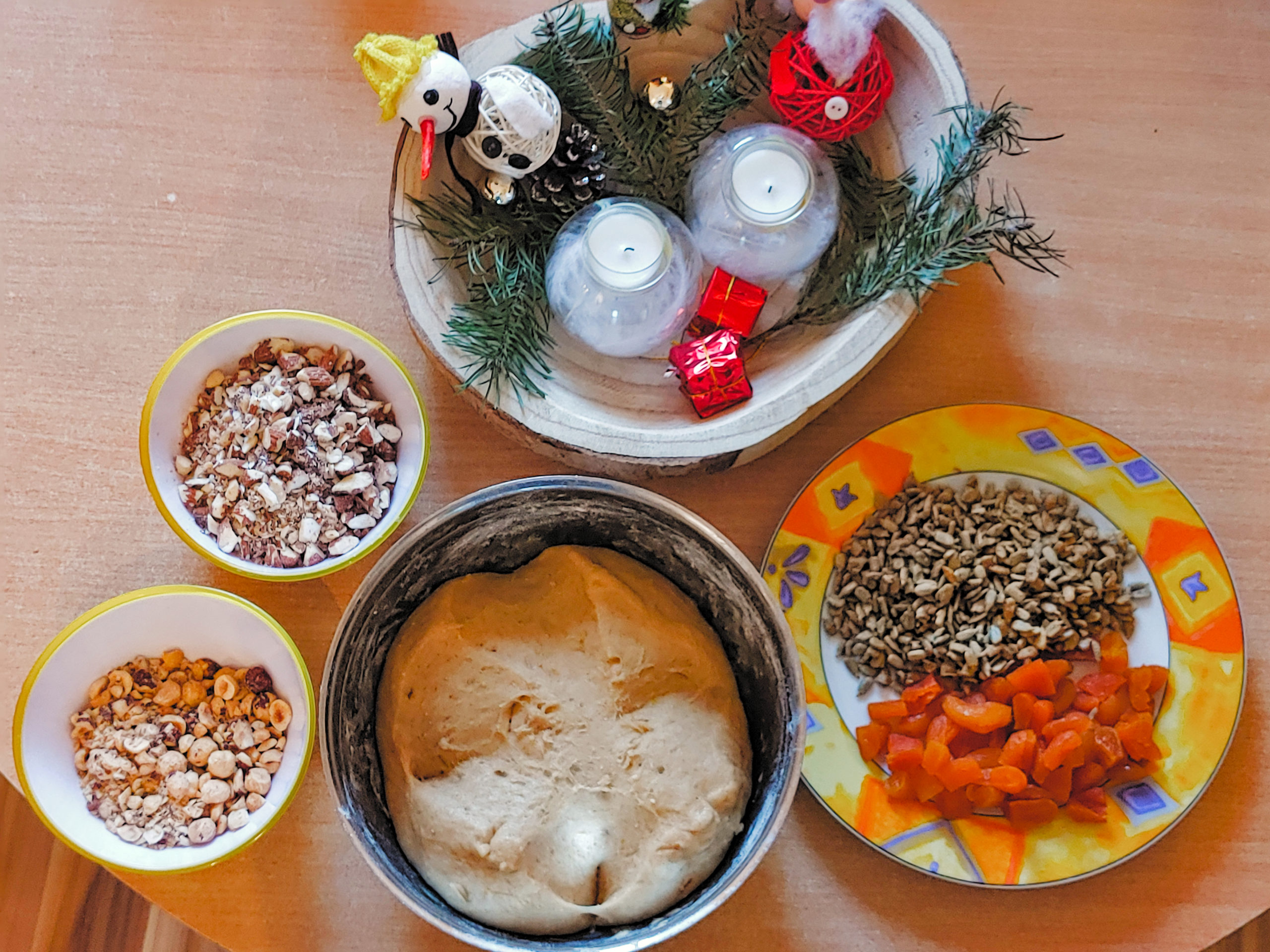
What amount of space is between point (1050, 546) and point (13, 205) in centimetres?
104

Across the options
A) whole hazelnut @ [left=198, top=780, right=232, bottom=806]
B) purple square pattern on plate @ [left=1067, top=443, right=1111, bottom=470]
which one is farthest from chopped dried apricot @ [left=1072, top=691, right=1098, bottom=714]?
whole hazelnut @ [left=198, top=780, right=232, bottom=806]

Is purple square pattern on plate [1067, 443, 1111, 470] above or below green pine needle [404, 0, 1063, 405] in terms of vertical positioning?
below

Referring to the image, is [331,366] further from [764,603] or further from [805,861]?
[805,861]

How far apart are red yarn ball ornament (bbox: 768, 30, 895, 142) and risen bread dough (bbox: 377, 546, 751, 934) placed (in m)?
0.43

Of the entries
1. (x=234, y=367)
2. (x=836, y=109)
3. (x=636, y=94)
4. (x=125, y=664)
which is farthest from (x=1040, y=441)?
(x=125, y=664)

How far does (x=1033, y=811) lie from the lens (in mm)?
848

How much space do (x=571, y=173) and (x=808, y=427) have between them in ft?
1.07

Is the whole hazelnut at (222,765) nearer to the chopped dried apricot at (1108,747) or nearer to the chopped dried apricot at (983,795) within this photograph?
the chopped dried apricot at (983,795)

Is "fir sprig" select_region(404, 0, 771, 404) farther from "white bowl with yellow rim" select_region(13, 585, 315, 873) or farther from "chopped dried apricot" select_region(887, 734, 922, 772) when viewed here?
"chopped dried apricot" select_region(887, 734, 922, 772)

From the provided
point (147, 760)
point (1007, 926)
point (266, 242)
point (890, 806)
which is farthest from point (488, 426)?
point (1007, 926)

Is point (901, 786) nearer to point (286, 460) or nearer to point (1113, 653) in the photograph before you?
point (1113, 653)

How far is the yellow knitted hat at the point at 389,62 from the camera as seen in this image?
2.29 feet

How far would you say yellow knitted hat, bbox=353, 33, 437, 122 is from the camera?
699mm

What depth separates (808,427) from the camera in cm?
92
